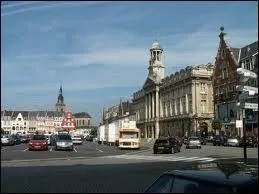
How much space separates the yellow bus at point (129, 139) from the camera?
55156 mm

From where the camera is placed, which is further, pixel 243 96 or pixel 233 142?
pixel 233 142

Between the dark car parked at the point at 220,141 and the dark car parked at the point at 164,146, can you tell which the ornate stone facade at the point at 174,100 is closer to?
the dark car parked at the point at 220,141

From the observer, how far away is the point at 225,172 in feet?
18.6

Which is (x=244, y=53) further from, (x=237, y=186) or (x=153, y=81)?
(x=237, y=186)

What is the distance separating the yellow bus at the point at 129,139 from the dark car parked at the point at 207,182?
162 feet

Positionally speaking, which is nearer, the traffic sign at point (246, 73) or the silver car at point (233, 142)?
the traffic sign at point (246, 73)

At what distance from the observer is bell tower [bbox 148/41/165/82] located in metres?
145

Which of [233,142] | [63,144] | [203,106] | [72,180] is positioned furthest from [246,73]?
[203,106]

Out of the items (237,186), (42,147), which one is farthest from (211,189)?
(42,147)

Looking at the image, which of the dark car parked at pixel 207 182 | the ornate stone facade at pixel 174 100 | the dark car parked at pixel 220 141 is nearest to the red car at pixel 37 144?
the dark car parked at pixel 220 141

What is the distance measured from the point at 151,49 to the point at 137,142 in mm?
94813

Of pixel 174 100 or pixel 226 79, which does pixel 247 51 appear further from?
pixel 174 100

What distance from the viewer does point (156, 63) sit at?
147250mm

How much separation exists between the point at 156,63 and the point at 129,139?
93.1 metres
